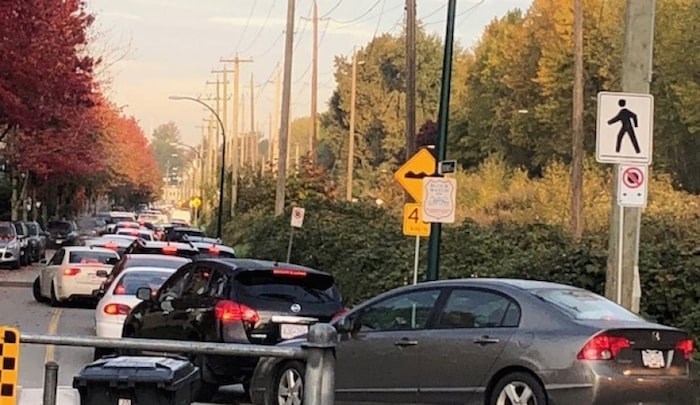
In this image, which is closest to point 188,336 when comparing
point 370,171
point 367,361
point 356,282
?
point 367,361

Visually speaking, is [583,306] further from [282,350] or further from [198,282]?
[282,350]

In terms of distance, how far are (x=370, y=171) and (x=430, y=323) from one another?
274ft

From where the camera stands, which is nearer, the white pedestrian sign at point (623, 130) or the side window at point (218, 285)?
the white pedestrian sign at point (623, 130)

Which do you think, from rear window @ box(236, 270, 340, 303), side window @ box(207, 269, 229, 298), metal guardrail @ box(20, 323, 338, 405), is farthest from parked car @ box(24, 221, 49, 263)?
metal guardrail @ box(20, 323, 338, 405)

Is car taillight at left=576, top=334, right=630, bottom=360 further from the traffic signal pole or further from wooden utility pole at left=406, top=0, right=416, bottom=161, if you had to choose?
wooden utility pole at left=406, top=0, right=416, bottom=161

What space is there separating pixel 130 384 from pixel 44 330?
16.2m

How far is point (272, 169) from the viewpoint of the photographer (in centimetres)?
6525

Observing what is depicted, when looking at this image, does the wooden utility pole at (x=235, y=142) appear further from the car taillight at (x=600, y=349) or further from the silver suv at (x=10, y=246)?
the car taillight at (x=600, y=349)

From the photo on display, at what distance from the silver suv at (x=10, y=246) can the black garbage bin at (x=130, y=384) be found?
3754 centimetres

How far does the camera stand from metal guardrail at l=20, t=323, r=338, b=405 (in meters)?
5.70

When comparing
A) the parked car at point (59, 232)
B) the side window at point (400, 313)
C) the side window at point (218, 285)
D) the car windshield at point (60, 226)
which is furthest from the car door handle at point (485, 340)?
the car windshield at point (60, 226)

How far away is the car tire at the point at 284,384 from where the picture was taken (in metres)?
12.3

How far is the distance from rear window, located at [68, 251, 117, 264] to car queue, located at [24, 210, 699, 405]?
12.6 meters

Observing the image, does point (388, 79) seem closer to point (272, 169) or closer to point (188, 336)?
point (272, 169)
